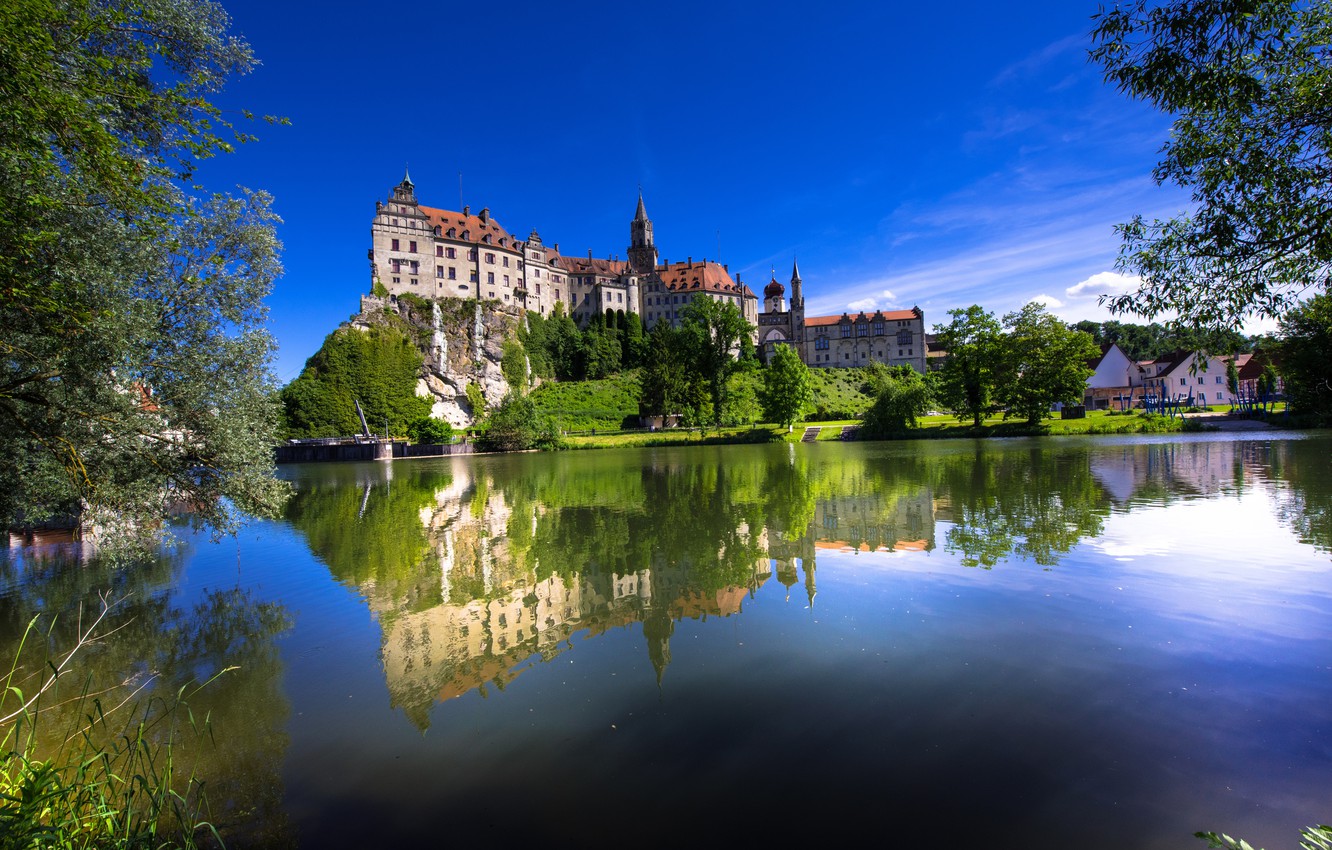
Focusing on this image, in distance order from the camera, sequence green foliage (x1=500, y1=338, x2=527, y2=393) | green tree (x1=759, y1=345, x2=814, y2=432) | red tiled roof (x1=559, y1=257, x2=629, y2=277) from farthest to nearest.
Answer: red tiled roof (x1=559, y1=257, x2=629, y2=277) → green foliage (x1=500, y1=338, x2=527, y2=393) → green tree (x1=759, y1=345, x2=814, y2=432)

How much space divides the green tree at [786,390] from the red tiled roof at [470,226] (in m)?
53.2

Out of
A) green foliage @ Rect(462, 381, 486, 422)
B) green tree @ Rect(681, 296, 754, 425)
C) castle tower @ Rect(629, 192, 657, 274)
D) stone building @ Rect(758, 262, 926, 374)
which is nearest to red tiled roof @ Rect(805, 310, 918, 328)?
stone building @ Rect(758, 262, 926, 374)

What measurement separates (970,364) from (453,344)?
6387 cm

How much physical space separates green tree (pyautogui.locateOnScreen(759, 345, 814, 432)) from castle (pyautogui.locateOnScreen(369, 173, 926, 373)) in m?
23.5

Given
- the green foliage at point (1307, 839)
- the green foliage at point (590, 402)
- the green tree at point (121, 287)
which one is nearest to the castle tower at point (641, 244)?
the green foliage at point (590, 402)

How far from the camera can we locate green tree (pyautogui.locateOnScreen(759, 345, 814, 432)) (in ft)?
199

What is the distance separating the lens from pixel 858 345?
11119 cm

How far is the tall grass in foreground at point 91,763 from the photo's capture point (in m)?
3.45

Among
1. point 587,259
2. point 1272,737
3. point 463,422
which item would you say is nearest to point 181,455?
point 1272,737

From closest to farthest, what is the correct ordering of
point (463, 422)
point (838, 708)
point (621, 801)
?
1. point (621, 801)
2. point (838, 708)
3. point (463, 422)

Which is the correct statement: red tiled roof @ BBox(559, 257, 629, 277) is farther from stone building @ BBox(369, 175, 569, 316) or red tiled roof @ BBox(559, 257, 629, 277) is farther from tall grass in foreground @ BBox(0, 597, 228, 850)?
tall grass in foreground @ BBox(0, 597, 228, 850)

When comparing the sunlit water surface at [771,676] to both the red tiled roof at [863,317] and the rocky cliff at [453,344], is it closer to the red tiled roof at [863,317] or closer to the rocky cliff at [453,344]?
the rocky cliff at [453,344]

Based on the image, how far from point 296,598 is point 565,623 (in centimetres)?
567

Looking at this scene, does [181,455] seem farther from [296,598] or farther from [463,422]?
[463,422]
